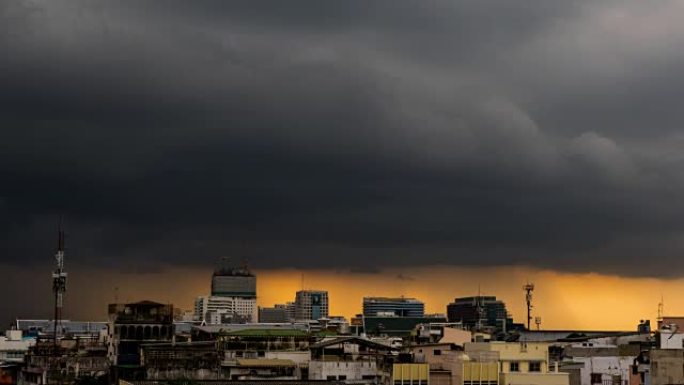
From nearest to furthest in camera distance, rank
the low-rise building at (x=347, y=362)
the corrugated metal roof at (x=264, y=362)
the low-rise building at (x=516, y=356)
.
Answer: the low-rise building at (x=516, y=356), the low-rise building at (x=347, y=362), the corrugated metal roof at (x=264, y=362)

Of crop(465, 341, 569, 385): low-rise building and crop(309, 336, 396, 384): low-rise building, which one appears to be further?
crop(309, 336, 396, 384): low-rise building

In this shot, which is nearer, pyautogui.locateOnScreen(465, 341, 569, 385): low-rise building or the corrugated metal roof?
pyautogui.locateOnScreen(465, 341, 569, 385): low-rise building

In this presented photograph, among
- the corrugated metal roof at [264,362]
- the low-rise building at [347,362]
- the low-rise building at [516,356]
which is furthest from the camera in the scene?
the corrugated metal roof at [264,362]

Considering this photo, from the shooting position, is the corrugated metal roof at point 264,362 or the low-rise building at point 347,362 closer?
the low-rise building at point 347,362

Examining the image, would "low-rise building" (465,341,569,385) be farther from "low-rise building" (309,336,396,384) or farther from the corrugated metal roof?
the corrugated metal roof

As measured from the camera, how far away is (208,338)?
157 m

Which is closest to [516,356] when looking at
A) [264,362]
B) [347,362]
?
[347,362]

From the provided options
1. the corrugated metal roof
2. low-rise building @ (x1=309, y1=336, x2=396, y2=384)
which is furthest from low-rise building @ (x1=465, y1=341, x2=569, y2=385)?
the corrugated metal roof

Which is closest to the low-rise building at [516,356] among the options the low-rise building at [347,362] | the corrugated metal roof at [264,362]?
the low-rise building at [347,362]

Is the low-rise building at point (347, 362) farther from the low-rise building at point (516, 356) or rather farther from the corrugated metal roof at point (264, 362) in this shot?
the low-rise building at point (516, 356)

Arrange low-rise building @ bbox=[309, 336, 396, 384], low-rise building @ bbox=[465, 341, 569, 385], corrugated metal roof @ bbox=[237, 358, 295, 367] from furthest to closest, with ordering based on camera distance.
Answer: corrugated metal roof @ bbox=[237, 358, 295, 367]
low-rise building @ bbox=[309, 336, 396, 384]
low-rise building @ bbox=[465, 341, 569, 385]

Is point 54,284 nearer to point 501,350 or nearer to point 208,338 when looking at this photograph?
point 208,338

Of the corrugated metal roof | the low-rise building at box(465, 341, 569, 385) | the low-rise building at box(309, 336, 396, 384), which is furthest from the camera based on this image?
the corrugated metal roof

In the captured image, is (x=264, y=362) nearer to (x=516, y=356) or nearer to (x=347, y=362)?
(x=347, y=362)
